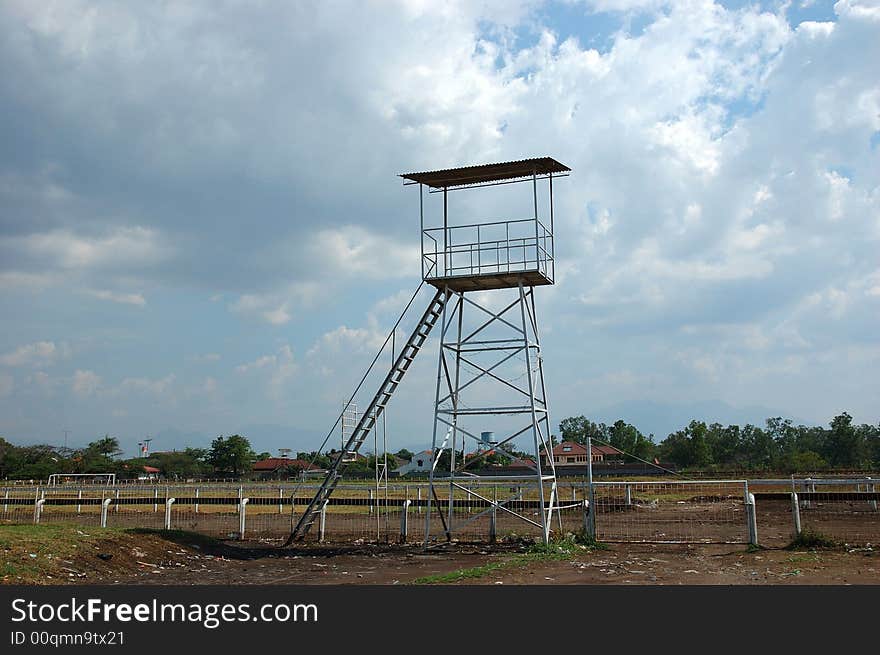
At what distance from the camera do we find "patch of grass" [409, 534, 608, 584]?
15.7 m

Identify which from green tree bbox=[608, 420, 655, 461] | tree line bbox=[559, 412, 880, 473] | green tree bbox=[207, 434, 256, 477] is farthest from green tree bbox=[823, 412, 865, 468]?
green tree bbox=[207, 434, 256, 477]

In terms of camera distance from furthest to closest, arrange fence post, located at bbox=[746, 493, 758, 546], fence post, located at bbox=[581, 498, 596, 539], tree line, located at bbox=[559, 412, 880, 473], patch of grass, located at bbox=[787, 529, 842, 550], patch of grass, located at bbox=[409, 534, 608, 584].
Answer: tree line, located at bbox=[559, 412, 880, 473] → fence post, located at bbox=[581, 498, 596, 539] → fence post, located at bbox=[746, 493, 758, 546] → patch of grass, located at bbox=[787, 529, 842, 550] → patch of grass, located at bbox=[409, 534, 608, 584]

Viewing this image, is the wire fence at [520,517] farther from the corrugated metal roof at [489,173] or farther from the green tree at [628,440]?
the green tree at [628,440]

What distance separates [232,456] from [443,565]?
85694mm

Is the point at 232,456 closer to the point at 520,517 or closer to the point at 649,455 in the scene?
the point at 649,455

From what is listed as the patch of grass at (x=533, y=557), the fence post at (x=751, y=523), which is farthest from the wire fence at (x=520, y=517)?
the patch of grass at (x=533, y=557)

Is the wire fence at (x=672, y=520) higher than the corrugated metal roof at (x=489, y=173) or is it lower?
lower

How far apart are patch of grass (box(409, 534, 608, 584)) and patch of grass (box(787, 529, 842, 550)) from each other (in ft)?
15.5

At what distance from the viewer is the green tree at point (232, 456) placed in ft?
327

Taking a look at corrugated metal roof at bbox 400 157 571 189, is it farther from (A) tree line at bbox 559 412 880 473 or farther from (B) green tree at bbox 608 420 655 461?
(B) green tree at bbox 608 420 655 461

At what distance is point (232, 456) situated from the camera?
99.6m

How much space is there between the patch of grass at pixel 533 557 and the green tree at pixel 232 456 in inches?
3298

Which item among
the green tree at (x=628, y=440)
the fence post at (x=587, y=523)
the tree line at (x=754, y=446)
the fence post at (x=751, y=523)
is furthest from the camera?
the green tree at (x=628, y=440)

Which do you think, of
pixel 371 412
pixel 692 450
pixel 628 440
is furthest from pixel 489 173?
pixel 628 440
